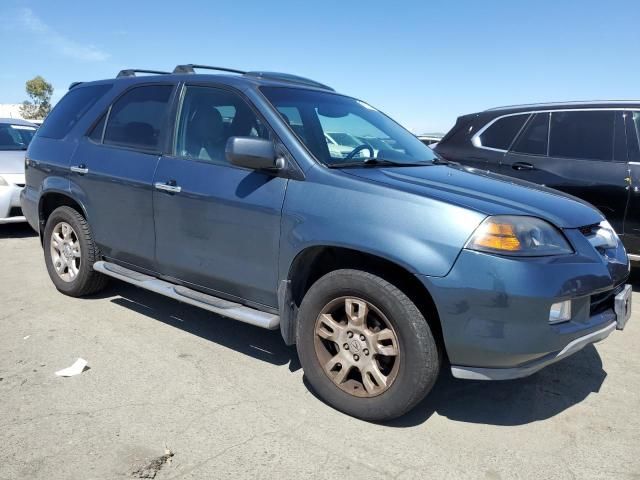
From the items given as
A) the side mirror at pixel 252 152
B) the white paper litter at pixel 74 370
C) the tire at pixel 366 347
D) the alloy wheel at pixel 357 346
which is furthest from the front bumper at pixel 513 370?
the white paper litter at pixel 74 370

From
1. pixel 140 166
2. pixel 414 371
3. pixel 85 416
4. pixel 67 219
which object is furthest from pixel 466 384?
pixel 67 219

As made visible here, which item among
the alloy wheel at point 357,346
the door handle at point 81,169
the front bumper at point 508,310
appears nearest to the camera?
the front bumper at point 508,310

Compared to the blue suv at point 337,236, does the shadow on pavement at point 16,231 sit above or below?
below

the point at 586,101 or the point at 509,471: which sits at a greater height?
the point at 586,101

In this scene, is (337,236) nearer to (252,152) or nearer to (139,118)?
(252,152)

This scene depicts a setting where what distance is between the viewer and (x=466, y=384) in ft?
11.1

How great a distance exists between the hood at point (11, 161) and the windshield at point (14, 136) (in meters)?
0.63

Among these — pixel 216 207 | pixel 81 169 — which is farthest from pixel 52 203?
pixel 216 207

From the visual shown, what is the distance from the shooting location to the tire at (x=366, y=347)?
8.66 ft

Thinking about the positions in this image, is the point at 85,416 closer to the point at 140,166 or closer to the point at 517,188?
the point at 140,166

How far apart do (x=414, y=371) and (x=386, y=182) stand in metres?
0.98

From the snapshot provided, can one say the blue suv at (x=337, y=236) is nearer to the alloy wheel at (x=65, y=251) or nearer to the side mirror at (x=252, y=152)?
the side mirror at (x=252, y=152)

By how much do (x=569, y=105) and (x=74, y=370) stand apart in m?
5.09

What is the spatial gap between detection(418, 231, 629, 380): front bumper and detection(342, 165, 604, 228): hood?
0.87 feet
